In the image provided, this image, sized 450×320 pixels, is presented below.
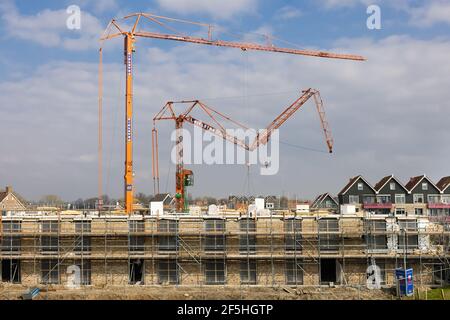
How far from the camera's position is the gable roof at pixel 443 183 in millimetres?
63719

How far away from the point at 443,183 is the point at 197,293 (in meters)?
47.4

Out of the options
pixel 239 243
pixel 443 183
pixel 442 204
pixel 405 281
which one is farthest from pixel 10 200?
pixel 443 183

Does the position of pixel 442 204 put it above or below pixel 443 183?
below

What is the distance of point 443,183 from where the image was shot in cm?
6581

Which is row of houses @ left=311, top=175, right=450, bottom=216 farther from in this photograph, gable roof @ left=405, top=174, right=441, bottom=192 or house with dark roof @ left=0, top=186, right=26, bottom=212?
house with dark roof @ left=0, top=186, right=26, bottom=212

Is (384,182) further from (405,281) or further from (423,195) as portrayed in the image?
(405,281)

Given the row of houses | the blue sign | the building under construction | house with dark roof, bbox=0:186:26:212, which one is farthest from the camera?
house with dark roof, bbox=0:186:26:212

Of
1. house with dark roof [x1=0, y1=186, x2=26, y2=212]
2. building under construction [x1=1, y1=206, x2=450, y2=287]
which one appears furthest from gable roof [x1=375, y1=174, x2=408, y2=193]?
house with dark roof [x1=0, y1=186, x2=26, y2=212]

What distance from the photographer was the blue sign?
2958 centimetres

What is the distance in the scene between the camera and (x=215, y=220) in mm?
33250

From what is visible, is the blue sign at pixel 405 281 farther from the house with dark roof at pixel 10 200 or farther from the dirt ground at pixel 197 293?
the house with dark roof at pixel 10 200

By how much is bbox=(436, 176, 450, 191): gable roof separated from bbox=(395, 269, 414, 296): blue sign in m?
37.9
